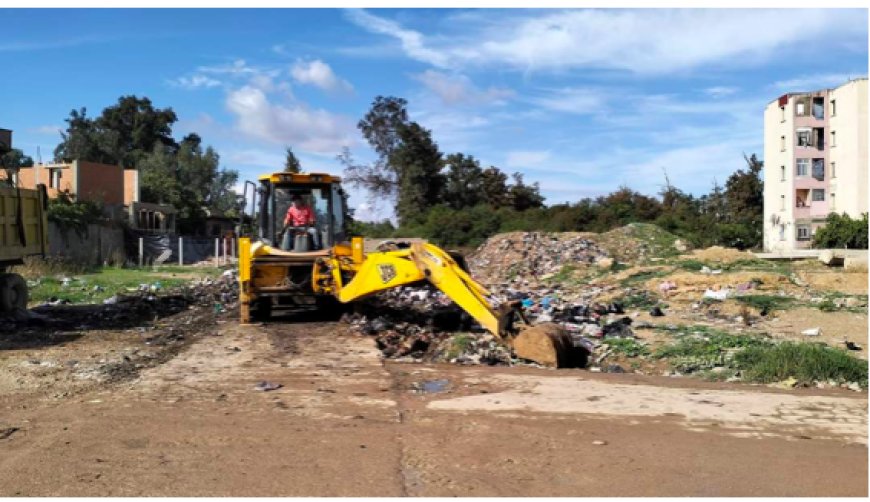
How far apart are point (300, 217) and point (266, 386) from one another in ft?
18.7

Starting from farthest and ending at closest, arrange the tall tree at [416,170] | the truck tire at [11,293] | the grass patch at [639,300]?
the tall tree at [416,170]
the grass patch at [639,300]
the truck tire at [11,293]

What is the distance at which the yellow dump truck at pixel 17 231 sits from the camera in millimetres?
11039

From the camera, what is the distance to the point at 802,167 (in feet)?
161

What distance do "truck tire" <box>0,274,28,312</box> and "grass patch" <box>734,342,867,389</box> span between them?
1044 cm

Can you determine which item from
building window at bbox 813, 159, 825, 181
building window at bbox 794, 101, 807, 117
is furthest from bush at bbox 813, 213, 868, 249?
building window at bbox 794, 101, 807, 117

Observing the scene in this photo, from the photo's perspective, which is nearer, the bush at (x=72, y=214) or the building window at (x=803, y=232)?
the bush at (x=72, y=214)

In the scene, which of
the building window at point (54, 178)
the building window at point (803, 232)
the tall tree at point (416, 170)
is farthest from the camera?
the building window at point (803, 232)

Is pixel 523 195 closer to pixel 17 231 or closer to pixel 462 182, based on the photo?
pixel 462 182

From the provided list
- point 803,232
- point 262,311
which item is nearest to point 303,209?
point 262,311

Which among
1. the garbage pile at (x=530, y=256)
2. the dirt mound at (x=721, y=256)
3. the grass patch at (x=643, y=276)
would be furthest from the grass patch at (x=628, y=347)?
the dirt mound at (x=721, y=256)

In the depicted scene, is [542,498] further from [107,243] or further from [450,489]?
[107,243]

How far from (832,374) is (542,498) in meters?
4.57

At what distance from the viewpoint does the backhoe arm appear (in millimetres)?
8062

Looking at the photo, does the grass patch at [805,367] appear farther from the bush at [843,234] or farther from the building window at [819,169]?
the building window at [819,169]
